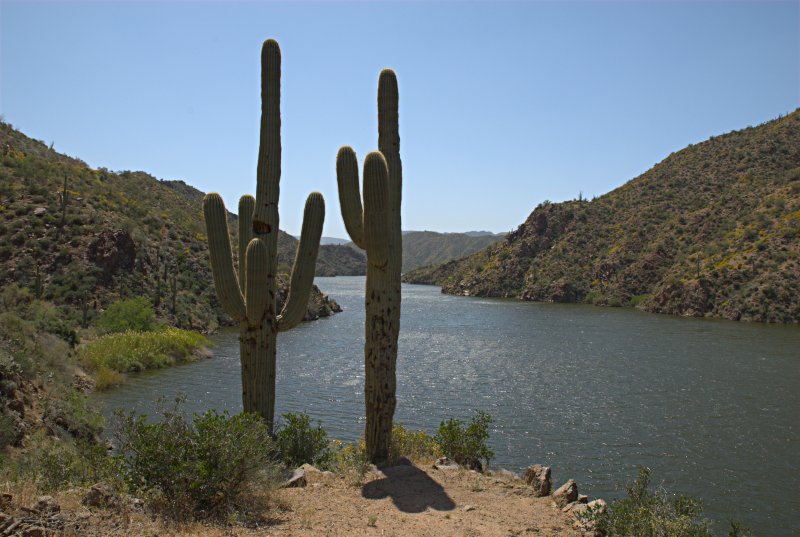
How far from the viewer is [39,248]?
95.2 ft

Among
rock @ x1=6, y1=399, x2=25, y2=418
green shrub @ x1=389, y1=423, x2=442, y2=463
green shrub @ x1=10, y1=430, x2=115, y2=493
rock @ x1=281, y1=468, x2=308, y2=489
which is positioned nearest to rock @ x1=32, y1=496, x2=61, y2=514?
green shrub @ x1=10, y1=430, x2=115, y2=493

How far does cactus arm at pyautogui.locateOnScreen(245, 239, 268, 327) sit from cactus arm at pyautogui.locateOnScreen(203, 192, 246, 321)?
0.22 meters

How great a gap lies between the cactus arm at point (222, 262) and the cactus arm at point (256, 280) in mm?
218

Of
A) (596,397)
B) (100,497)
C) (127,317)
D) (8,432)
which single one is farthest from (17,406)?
(596,397)

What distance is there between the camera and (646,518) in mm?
6664

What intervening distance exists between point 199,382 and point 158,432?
14.4m

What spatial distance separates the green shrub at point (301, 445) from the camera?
10.4 metres

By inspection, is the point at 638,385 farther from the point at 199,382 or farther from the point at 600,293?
the point at 600,293

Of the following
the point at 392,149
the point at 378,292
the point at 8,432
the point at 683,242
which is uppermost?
the point at 683,242

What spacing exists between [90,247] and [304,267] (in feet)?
79.1

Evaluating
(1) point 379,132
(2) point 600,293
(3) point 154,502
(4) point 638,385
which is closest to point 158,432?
(3) point 154,502

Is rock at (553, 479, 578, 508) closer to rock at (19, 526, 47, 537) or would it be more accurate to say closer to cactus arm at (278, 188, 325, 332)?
cactus arm at (278, 188, 325, 332)

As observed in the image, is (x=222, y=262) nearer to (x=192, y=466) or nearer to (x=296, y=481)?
(x=296, y=481)

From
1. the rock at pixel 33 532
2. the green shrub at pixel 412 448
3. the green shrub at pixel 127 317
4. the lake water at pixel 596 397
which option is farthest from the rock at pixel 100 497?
the green shrub at pixel 127 317
